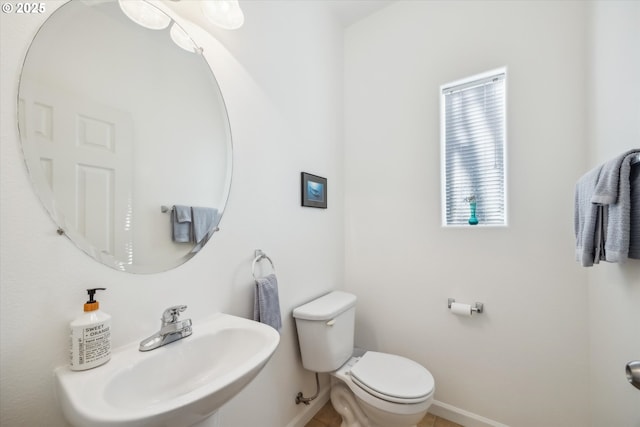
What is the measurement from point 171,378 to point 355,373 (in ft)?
3.02

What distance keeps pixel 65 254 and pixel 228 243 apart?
0.52 meters

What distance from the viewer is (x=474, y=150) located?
1.60m

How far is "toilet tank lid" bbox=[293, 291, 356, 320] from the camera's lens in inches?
54.2

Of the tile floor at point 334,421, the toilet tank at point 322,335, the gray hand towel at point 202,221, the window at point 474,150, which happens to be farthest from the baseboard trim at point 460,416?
the gray hand towel at point 202,221

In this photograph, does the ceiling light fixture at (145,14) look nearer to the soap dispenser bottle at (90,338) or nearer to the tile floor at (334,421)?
the soap dispenser bottle at (90,338)

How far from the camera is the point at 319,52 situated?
1.75 m

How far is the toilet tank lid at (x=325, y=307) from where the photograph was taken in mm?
1378

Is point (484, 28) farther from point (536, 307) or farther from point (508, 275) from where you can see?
point (536, 307)

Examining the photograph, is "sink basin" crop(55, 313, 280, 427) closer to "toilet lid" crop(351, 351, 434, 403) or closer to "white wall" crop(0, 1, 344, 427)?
"white wall" crop(0, 1, 344, 427)

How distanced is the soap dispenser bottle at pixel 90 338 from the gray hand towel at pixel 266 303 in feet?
1.75

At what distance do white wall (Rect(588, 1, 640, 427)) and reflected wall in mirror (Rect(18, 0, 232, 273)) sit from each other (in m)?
1.54

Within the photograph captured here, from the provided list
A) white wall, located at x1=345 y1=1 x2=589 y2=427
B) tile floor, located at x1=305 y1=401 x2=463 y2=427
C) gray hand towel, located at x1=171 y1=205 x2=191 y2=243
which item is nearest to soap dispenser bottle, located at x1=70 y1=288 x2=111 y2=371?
gray hand towel, located at x1=171 y1=205 x2=191 y2=243

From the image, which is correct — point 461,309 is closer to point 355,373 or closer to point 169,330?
point 355,373

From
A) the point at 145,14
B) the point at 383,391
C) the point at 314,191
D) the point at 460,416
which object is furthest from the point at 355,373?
the point at 145,14
